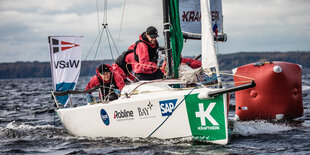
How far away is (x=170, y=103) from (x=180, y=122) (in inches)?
13.4

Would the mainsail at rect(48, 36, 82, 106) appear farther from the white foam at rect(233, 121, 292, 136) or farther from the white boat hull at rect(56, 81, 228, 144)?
the white foam at rect(233, 121, 292, 136)

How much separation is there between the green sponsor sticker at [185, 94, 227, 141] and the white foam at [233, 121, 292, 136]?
1.36 m

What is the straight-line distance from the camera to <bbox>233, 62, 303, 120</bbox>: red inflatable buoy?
7.53m

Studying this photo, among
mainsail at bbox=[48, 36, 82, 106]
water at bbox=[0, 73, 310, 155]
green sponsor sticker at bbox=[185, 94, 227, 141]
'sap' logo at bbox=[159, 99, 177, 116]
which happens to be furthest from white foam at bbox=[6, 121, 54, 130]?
green sponsor sticker at bbox=[185, 94, 227, 141]

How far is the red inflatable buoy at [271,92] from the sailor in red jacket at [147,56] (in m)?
1.75

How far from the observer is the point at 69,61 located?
29.3 ft

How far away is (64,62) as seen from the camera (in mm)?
8852

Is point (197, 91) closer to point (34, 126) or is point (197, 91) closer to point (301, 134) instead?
point (301, 134)

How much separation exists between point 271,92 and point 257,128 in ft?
2.69

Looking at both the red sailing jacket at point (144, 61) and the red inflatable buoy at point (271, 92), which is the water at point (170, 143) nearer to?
the red inflatable buoy at point (271, 92)

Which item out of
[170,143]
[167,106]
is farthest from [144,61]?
[170,143]

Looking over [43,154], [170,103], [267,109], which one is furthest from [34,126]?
[267,109]

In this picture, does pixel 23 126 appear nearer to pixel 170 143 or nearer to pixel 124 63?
pixel 124 63

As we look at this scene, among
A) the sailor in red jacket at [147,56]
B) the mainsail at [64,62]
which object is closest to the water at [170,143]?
the mainsail at [64,62]
